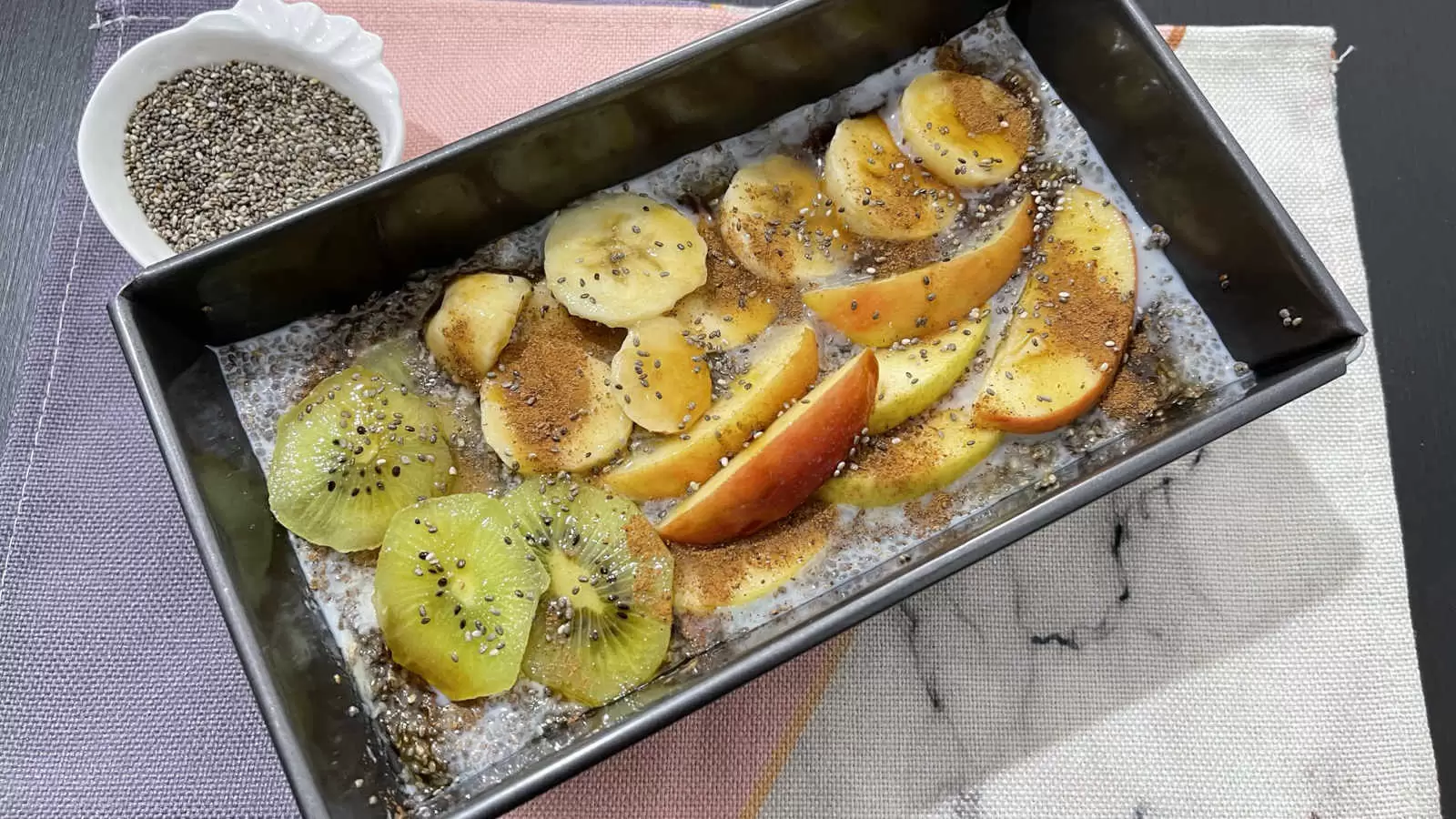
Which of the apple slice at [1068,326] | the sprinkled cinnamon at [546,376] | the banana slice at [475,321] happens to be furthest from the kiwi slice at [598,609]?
the apple slice at [1068,326]

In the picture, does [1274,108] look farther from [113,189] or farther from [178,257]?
[113,189]

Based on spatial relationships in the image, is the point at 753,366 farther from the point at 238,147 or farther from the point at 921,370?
the point at 238,147

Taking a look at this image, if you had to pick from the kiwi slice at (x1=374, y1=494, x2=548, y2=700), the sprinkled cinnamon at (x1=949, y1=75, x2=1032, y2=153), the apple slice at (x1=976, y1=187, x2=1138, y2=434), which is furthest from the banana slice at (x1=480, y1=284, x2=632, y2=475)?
the sprinkled cinnamon at (x1=949, y1=75, x2=1032, y2=153)

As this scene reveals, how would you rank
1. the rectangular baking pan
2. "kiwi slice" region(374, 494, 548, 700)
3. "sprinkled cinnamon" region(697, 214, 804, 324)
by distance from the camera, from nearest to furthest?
1. the rectangular baking pan
2. "kiwi slice" region(374, 494, 548, 700)
3. "sprinkled cinnamon" region(697, 214, 804, 324)

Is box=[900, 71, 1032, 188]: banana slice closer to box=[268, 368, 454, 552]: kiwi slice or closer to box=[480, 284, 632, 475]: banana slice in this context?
box=[480, 284, 632, 475]: banana slice

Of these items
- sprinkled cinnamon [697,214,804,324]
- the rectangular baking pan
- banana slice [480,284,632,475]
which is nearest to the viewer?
the rectangular baking pan

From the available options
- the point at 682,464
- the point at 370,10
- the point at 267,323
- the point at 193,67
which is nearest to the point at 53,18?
the point at 193,67

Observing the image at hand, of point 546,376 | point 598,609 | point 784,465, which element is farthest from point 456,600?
point 784,465
